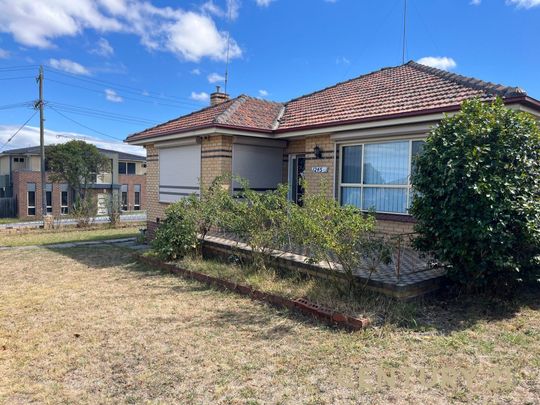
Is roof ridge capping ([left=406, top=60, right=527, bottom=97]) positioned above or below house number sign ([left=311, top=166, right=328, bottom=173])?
above

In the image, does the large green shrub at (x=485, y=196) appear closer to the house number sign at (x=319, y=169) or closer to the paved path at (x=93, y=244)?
the house number sign at (x=319, y=169)

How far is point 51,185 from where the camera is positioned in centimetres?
3800

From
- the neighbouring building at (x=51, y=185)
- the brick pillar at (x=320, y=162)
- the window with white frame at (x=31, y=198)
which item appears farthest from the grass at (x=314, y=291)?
the window with white frame at (x=31, y=198)

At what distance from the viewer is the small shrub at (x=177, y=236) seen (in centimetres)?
931

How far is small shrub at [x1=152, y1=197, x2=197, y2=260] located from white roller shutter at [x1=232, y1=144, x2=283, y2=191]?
228 cm

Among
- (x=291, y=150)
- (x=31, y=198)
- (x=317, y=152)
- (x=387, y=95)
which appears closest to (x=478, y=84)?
(x=387, y=95)

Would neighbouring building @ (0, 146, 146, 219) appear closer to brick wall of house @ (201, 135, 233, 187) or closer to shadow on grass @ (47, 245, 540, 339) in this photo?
brick wall of house @ (201, 135, 233, 187)

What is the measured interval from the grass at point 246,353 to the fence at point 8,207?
3678 cm

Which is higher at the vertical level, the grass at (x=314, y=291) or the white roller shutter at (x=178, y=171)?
the white roller shutter at (x=178, y=171)

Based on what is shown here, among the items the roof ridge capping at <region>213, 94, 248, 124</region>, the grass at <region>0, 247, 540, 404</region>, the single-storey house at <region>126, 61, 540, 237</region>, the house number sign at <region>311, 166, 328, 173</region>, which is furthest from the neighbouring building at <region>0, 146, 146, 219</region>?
the grass at <region>0, 247, 540, 404</region>

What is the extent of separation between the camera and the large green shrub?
5.45m

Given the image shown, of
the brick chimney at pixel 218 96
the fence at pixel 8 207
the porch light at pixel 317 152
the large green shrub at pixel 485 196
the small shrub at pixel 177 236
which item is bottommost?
the fence at pixel 8 207

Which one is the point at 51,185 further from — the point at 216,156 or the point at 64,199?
the point at 216,156

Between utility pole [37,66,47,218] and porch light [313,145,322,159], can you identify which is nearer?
porch light [313,145,322,159]
